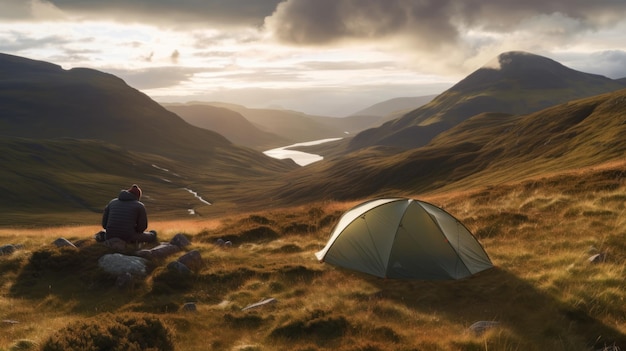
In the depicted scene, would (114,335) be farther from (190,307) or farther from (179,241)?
(179,241)

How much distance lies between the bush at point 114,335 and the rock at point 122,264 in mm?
7105

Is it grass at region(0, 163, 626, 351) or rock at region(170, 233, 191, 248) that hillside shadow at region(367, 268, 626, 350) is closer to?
grass at region(0, 163, 626, 351)

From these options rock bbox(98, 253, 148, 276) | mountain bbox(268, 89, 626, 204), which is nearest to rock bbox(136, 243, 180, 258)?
rock bbox(98, 253, 148, 276)

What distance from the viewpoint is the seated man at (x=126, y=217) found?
19.8 meters

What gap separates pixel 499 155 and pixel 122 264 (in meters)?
102

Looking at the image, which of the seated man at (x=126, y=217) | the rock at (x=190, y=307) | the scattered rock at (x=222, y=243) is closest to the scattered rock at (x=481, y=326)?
the rock at (x=190, y=307)

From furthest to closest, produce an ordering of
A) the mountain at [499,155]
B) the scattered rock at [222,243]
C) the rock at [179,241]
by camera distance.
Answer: the mountain at [499,155] < the scattered rock at [222,243] < the rock at [179,241]

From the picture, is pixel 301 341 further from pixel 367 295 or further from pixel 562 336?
pixel 562 336

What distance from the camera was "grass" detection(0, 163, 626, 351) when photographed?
410 inches

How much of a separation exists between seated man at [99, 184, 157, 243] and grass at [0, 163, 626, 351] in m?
1.18

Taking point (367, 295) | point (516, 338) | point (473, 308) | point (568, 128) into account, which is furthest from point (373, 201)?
point (568, 128)

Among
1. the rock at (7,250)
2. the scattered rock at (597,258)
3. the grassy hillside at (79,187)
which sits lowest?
the grassy hillside at (79,187)

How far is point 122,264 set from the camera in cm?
1739

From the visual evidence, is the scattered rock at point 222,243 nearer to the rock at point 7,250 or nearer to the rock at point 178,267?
the rock at point 178,267
